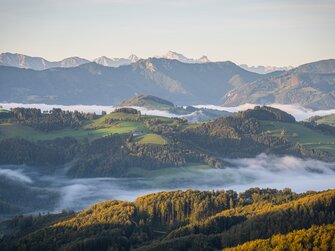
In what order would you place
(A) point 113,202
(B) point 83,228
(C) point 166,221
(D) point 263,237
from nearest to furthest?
(D) point 263,237 → (B) point 83,228 → (C) point 166,221 → (A) point 113,202

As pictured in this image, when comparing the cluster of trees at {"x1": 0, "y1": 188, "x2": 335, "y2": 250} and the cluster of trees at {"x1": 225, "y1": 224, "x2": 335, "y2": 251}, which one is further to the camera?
the cluster of trees at {"x1": 0, "y1": 188, "x2": 335, "y2": 250}

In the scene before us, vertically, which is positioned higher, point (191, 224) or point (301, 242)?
point (301, 242)

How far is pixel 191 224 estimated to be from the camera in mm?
158875

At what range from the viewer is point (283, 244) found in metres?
116

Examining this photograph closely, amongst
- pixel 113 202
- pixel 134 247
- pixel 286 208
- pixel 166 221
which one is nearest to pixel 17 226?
pixel 113 202

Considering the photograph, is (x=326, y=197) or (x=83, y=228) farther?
(x=83, y=228)

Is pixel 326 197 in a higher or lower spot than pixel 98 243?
higher

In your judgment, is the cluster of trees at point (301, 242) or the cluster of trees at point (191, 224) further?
the cluster of trees at point (191, 224)

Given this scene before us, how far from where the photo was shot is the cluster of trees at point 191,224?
136 m

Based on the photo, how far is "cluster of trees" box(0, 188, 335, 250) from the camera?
135750 mm

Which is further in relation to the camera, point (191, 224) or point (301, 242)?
point (191, 224)

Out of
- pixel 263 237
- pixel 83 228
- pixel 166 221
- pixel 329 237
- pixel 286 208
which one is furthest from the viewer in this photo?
pixel 166 221

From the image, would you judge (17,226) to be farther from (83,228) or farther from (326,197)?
(326,197)

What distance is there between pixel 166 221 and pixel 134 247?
2723 cm
